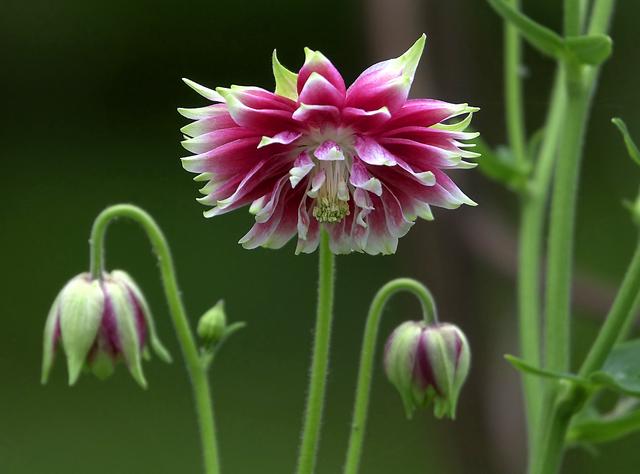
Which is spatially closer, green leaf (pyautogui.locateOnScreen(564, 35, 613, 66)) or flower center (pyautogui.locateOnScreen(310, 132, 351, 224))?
flower center (pyautogui.locateOnScreen(310, 132, 351, 224))

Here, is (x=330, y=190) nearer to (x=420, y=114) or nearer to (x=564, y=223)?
(x=420, y=114)

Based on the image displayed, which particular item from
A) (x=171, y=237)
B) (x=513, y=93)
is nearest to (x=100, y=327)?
(x=513, y=93)

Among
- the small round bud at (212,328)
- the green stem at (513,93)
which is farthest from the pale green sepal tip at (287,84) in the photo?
the green stem at (513,93)

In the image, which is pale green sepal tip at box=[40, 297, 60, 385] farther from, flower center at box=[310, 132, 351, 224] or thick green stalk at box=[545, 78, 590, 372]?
thick green stalk at box=[545, 78, 590, 372]

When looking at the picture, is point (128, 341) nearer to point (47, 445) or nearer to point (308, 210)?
point (308, 210)

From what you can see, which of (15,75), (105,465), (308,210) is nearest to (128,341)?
(308,210)

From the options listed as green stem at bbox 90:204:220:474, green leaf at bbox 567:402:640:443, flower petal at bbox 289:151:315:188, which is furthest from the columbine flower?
green leaf at bbox 567:402:640:443
